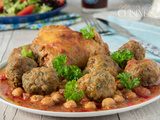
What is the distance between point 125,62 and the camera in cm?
424

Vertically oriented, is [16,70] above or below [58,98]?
above

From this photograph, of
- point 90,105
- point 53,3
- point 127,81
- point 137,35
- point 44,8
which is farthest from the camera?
point 53,3

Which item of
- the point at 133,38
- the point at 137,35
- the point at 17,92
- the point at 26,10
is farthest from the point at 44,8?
the point at 17,92

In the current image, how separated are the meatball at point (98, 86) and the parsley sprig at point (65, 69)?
45 centimetres

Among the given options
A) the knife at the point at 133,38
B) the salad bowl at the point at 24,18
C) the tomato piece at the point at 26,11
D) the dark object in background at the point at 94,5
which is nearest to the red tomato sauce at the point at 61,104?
the knife at the point at 133,38

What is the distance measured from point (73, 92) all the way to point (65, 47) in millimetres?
1026

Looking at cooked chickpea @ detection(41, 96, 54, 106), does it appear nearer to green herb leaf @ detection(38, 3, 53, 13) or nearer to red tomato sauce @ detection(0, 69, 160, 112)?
red tomato sauce @ detection(0, 69, 160, 112)

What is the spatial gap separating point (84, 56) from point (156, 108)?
4.47 ft

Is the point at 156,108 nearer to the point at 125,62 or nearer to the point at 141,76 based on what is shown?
the point at 141,76

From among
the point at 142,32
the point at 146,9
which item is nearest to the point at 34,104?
the point at 142,32

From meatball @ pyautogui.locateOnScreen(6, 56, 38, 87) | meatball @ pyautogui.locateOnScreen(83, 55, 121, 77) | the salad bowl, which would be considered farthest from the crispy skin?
the salad bowl

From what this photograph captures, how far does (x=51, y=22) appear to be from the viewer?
329 inches

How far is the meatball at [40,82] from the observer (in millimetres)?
3438

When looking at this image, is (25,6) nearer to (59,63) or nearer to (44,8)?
(44,8)
